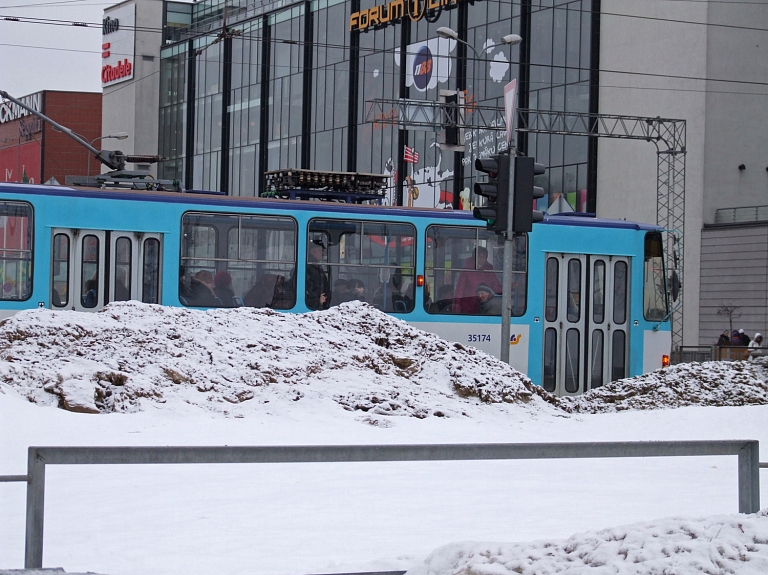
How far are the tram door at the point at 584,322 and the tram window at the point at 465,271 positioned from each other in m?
0.59

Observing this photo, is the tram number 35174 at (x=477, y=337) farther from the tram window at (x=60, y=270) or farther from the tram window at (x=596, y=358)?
the tram window at (x=60, y=270)

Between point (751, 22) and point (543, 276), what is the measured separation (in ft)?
78.9

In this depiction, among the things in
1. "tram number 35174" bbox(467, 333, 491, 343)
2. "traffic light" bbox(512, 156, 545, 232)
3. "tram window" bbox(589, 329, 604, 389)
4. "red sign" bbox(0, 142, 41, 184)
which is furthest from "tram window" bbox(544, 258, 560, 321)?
"red sign" bbox(0, 142, 41, 184)

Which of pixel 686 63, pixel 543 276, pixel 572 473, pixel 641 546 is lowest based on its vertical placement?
pixel 572 473

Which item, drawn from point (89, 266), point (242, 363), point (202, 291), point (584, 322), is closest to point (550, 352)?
point (584, 322)

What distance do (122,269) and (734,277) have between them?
1050 inches

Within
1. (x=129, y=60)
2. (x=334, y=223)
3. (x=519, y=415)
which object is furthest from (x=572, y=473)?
(x=129, y=60)

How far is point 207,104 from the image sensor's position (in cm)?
6881

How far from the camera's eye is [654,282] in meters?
19.7

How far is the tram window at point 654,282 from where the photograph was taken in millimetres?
19656

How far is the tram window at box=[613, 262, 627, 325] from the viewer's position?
19400 millimetres

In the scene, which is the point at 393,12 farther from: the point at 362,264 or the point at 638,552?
the point at 638,552

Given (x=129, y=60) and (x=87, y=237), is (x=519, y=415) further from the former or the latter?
(x=129, y=60)

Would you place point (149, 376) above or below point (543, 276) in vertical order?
below
